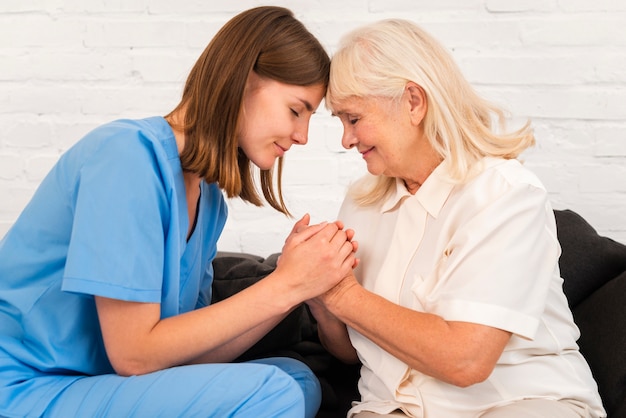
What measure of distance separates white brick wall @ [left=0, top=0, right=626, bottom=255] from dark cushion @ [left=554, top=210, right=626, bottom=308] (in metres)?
0.39

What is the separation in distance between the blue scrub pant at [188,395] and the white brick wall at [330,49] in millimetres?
1080

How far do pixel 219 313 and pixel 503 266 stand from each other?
554 millimetres

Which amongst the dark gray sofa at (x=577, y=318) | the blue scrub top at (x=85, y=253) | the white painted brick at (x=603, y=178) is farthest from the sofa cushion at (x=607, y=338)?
the blue scrub top at (x=85, y=253)

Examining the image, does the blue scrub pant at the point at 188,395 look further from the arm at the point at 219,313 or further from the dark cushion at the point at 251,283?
the dark cushion at the point at 251,283

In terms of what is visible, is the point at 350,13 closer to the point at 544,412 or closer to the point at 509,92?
the point at 509,92

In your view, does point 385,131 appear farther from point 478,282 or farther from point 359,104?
point 478,282

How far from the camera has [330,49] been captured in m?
2.57

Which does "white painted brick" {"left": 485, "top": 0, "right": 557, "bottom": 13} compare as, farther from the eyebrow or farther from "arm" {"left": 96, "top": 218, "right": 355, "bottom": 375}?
"arm" {"left": 96, "top": 218, "right": 355, "bottom": 375}

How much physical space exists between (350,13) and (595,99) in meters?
0.76

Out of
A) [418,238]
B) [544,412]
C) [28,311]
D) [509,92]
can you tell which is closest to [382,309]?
[418,238]

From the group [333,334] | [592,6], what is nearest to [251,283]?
[333,334]

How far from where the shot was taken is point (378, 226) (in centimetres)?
199

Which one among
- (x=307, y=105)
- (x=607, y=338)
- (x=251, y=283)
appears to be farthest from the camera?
(x=251, y=283)

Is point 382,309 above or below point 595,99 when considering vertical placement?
below
